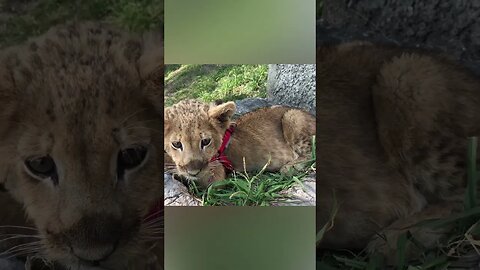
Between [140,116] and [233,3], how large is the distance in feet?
2.15

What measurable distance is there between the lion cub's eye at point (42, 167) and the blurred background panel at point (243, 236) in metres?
0.52

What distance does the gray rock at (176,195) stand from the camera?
108 inches

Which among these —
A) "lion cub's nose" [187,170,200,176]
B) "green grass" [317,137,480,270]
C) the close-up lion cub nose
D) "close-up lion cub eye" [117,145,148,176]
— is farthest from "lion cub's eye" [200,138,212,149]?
"green grass" [317,137,480,270]

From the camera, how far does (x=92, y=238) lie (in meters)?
2.67

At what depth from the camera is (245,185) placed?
108 inches

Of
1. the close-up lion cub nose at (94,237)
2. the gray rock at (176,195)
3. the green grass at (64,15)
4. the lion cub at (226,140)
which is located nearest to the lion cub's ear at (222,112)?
the lion cub at (226,140)

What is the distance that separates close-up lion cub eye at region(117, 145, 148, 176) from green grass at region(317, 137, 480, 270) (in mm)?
871

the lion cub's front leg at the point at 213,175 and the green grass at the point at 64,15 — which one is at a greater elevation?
the green grass at the point at 64,15

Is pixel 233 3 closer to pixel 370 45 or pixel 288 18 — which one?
pixel 288 18

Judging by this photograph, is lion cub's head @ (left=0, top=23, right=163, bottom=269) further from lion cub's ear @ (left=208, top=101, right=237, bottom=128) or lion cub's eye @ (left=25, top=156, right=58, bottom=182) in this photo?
lion cub's ear @ (left=208, top=101, right=237, bottom=128)

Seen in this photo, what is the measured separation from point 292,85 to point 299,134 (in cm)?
23

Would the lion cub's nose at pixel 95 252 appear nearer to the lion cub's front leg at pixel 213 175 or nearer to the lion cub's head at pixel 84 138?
the lion cub's head at pixel 84 138

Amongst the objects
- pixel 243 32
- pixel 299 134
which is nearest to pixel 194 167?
pixel 299 134

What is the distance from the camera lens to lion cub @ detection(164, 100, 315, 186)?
273 centimetres
